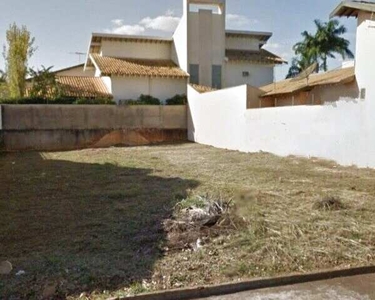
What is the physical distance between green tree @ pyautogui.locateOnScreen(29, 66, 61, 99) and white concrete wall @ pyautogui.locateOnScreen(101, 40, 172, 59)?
469cm

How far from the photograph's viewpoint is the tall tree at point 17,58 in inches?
862

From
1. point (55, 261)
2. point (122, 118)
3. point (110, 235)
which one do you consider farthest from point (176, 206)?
point (122, 118)

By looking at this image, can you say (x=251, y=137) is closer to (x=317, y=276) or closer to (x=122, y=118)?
(x=122, y=118)

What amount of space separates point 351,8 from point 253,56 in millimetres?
13862

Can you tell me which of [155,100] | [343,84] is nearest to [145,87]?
[155,100]

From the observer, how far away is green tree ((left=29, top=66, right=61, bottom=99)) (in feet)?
67.4

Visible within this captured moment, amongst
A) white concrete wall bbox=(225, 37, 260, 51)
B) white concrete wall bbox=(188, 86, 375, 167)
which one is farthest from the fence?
white concrete wall bbox=(225, 37, 260, 51)

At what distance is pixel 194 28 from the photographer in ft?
75.1

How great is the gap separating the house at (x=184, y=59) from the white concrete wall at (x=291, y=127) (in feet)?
13.5

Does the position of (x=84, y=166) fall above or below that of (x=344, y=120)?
below

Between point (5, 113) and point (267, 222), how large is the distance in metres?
→ 16.1

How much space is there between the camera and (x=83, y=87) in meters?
22.4

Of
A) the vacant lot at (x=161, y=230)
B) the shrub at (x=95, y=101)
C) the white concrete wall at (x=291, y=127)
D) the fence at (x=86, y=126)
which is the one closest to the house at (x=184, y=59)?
the shrub at (x=95, y=101)

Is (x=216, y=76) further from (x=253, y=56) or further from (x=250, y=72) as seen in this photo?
(x=253, y=56)
